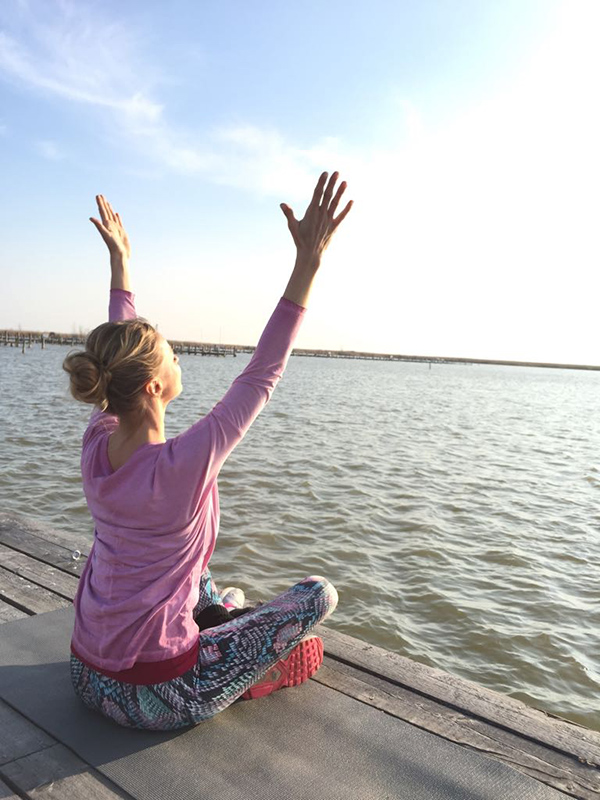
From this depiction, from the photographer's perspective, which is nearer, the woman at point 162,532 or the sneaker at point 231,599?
the woman at point 162,532

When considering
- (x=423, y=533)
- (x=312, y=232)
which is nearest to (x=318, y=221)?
(x=312, y=232)

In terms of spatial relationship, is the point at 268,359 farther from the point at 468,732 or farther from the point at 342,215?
the point at 468,732

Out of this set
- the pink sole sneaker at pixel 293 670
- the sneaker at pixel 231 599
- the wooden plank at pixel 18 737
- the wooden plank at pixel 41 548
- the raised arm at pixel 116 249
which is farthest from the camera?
the wooden plank at pixel 41 548

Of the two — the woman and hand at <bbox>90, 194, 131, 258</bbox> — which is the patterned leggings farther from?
hand at <bbox>90, 194, 131, 258</bbox>

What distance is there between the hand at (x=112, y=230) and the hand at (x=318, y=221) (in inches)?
39.4

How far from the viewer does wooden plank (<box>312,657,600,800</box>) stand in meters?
2.19

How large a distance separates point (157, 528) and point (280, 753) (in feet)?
2.99

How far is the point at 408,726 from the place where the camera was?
2451mm

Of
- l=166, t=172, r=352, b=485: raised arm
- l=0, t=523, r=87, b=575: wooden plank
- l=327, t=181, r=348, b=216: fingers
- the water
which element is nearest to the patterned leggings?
l=166, t=172, r=352, b=485: raised arm

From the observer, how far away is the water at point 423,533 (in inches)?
197

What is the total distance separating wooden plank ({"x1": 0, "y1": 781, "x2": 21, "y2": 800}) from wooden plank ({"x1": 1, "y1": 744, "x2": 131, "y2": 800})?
0.02m

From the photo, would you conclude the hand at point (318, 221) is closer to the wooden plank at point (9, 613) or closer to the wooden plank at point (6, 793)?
the wooden plank at point (6, 793)

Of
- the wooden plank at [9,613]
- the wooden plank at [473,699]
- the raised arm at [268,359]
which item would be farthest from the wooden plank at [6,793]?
the wooden plank at [473,699]

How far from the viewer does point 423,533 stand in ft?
24.8
